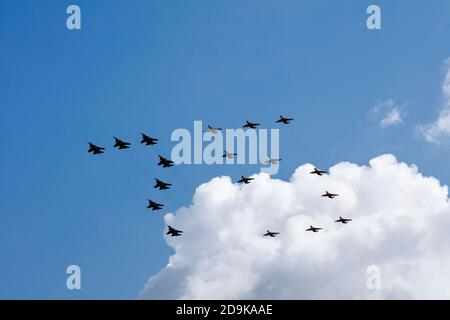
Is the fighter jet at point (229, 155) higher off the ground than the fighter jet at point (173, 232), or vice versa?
the fighter jet at point (229, 155)

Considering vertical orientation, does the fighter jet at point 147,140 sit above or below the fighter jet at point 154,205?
above

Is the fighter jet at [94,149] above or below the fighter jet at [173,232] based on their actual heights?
above

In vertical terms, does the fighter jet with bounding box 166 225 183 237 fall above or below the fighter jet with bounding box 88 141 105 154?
below

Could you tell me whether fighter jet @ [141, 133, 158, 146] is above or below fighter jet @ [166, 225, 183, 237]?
above

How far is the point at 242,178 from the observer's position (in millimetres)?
156250

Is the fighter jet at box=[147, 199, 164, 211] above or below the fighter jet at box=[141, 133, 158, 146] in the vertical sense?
below
